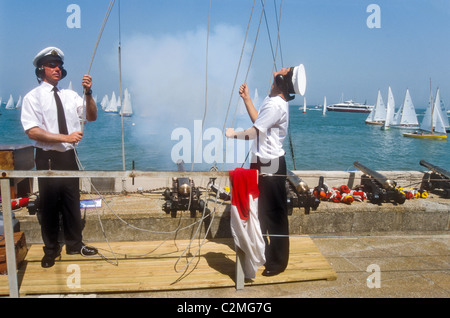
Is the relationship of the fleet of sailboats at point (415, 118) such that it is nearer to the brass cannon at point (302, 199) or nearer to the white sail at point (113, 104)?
the brass cannon at point (302, 199)

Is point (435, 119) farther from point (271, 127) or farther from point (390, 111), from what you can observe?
point (271, 127)

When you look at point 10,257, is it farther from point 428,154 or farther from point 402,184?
point 428,154

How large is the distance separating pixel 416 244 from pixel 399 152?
187 feet

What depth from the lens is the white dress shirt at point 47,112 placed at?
3342 millimetres

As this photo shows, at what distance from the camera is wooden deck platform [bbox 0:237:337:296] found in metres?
3.25

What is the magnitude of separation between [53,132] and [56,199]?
0.66 meters

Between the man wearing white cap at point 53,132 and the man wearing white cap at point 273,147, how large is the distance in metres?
1.58

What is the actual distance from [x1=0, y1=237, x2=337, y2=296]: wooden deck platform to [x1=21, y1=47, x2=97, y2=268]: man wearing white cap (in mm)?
264

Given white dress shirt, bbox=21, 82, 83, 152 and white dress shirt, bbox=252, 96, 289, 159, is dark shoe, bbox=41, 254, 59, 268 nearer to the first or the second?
white dress shirt, bbox=21, 82, 83, 152

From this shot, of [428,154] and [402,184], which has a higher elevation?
[402,184]

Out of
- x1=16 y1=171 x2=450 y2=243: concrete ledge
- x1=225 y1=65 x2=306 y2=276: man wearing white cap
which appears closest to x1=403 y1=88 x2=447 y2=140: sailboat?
x1=16 y1=171 x2=450 y2=243: concrete ledge

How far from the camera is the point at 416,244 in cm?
457

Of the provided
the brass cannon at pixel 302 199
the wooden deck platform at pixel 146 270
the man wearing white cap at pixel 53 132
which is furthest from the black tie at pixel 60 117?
the brass cannon at pixel 302 199
